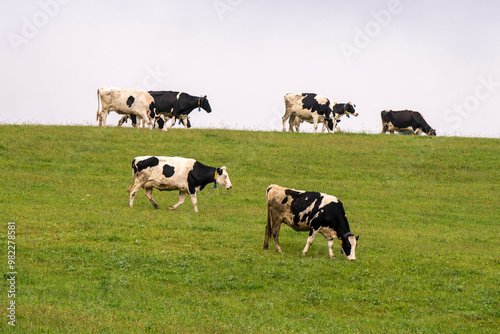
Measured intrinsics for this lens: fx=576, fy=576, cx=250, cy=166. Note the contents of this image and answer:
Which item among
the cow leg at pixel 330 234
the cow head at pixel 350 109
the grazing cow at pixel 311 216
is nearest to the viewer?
the grazing cow at pixel 311 216

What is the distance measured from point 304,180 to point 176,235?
12316 millimetres

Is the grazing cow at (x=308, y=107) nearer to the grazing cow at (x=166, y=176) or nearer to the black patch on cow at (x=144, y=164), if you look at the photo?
the grazing cow at (x=166, y=176)

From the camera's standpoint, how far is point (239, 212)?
22.2 meters

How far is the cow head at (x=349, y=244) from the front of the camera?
627 inches

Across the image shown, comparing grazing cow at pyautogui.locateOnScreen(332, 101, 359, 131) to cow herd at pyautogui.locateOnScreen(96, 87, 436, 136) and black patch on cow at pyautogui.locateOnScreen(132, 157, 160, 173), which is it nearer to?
cow herd at pyautogui.locateOnScreen(96, 87, 436, 136)

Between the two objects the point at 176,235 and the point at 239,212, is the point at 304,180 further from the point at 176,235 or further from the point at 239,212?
the point at 176,235

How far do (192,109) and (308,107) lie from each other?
871 cm

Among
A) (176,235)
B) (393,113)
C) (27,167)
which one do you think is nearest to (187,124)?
(393,113)

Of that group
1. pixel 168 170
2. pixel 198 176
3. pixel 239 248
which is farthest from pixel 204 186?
pixel 239 248

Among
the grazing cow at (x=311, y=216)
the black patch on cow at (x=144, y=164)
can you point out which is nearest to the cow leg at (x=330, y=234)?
the grazing cow at (x=311, y=216)

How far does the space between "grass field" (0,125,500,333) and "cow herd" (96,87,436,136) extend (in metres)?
5.20

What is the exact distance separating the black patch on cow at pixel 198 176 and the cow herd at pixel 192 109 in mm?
15246

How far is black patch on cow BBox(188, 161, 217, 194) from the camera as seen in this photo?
21922 mm

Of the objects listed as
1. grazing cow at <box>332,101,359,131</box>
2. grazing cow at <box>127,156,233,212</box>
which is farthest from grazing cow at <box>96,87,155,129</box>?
grazing cow at <box>332,101,359,131</box>
